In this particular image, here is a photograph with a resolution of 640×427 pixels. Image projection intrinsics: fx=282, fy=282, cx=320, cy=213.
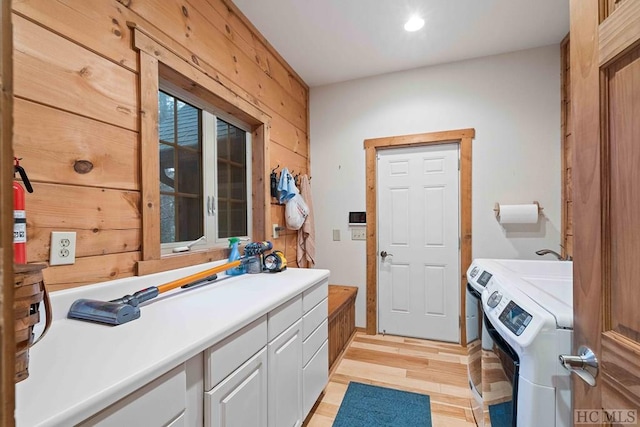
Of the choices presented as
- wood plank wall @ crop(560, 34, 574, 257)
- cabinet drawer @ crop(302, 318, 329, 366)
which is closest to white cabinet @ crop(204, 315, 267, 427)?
cabinet drawer @ crop(302, 318, 329, 366)

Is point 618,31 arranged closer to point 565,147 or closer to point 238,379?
point 238,379

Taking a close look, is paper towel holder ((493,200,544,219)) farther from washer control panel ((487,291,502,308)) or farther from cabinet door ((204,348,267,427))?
cabinet door ((204,348,267,427))

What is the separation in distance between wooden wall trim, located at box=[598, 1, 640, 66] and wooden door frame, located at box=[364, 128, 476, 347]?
84.6 inches

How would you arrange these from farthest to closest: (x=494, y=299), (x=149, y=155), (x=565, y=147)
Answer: (x=565, y=147) < (x=149, y=155) < (x=494, y=299)

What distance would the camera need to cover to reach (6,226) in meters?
0.28

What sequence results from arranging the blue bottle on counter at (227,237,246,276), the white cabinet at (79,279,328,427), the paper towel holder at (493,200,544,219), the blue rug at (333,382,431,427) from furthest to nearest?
the paper towel holder at (493,200,544,219)
the blue bottle on counter at (227,237,246,276)
the blue rug at (333,382,431,427)
the white cabinet at (79,279,328,427)

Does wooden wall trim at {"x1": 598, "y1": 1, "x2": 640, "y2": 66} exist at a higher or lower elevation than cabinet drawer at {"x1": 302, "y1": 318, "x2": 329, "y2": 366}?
higher

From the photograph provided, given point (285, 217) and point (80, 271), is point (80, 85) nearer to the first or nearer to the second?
point (80, 271)

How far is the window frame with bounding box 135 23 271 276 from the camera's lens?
1.31 meters

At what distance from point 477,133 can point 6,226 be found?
305 cm

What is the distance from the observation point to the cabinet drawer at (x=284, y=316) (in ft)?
4.13

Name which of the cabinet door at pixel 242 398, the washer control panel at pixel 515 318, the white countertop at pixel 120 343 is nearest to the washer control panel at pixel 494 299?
the washer control panel at pixel 515 318

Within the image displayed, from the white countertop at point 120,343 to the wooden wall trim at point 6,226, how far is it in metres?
0.35

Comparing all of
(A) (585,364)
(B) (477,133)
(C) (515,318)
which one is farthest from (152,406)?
(B) (477,133)
